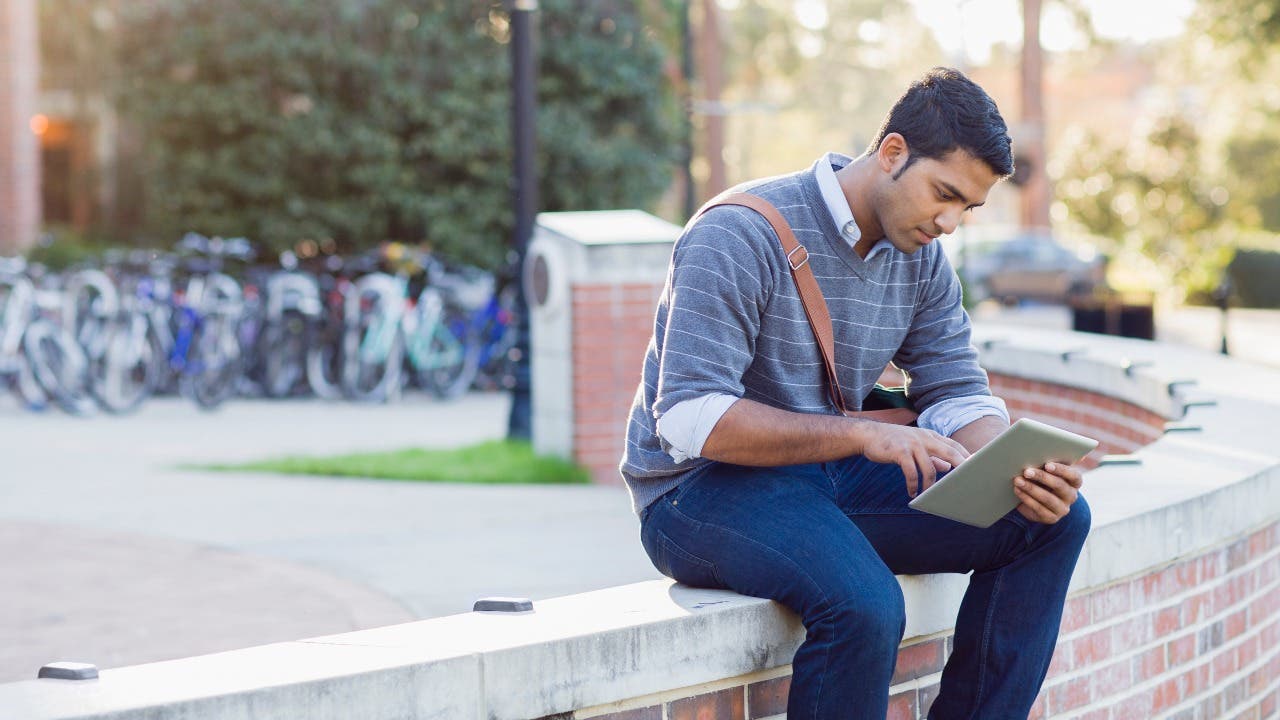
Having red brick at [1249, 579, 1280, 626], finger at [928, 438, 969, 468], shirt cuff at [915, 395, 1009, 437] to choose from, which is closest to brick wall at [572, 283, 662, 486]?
red brick at [1249, 579, 1280, 626]

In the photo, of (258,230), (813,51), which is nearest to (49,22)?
(258,230)

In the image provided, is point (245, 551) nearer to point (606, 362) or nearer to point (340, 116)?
point (606, 362)

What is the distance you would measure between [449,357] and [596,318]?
6.27 metres

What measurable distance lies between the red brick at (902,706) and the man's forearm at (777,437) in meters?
0.55

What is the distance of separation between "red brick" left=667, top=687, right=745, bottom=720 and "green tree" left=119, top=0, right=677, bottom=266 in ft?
46.2

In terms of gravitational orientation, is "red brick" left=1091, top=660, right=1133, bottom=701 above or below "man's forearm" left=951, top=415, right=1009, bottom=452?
below

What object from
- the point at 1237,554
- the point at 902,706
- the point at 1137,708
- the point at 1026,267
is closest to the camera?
the point at 902,706

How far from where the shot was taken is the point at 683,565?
316 cm

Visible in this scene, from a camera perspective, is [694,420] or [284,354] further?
[284,354]

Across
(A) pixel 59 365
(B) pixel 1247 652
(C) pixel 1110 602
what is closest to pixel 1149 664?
(C) pixel 1110 602

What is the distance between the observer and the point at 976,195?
126 inches

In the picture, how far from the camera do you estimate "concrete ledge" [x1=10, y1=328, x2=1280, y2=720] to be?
2.34m

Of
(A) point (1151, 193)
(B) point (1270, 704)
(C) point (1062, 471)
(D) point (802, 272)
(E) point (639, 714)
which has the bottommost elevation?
(B) point (1270, 704)

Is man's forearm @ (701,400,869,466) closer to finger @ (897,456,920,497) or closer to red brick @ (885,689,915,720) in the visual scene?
finger @ (897,456,920,497)
